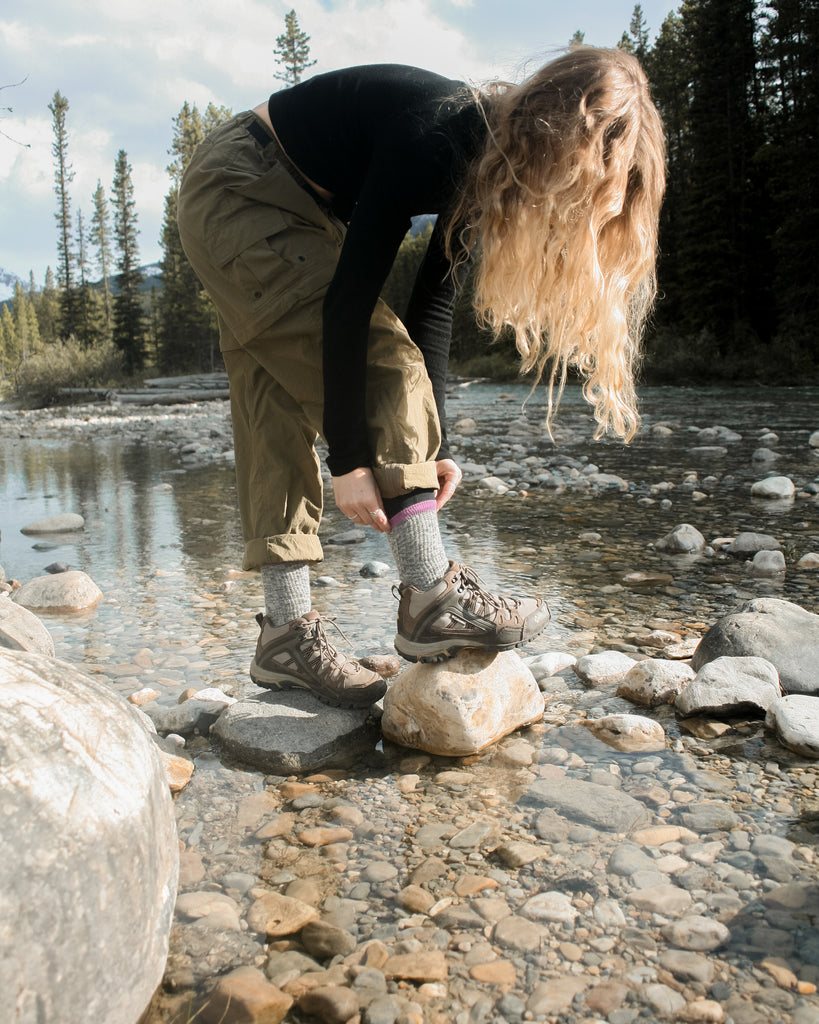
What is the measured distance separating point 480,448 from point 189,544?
4.81m

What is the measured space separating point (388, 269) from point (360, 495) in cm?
50

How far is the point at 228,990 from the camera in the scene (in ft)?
3.61

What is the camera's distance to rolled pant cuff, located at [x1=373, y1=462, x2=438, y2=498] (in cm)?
181

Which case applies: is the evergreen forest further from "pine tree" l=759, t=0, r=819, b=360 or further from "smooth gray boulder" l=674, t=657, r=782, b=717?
"smooth gray boulder" l=674, t=657, r=782, b=717

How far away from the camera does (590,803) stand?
1571mm

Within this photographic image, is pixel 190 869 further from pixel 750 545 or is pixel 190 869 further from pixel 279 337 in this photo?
pixel 750 545

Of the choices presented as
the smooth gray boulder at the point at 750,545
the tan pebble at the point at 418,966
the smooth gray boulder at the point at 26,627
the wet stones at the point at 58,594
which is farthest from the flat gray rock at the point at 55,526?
the tan pebble at the point at 418,966

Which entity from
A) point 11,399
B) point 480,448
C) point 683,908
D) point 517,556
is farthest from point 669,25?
point 683,908

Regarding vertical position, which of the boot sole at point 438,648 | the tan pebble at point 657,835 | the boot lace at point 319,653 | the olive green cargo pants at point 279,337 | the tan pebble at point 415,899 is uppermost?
the olive green cargo pants at point 279,337

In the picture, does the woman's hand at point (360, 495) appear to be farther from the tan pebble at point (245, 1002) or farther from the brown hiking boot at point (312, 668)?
the tan pebble at point (245, 1002)

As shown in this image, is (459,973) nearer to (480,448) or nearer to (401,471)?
(401,471)

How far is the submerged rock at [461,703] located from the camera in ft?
5.98

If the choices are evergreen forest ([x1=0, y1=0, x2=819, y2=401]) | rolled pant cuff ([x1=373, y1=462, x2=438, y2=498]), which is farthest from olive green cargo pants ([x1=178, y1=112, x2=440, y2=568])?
evergreen forest ([x1=0, y1=0, x2=819, y2=401])

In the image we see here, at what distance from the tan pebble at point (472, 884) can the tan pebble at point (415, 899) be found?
51mm
